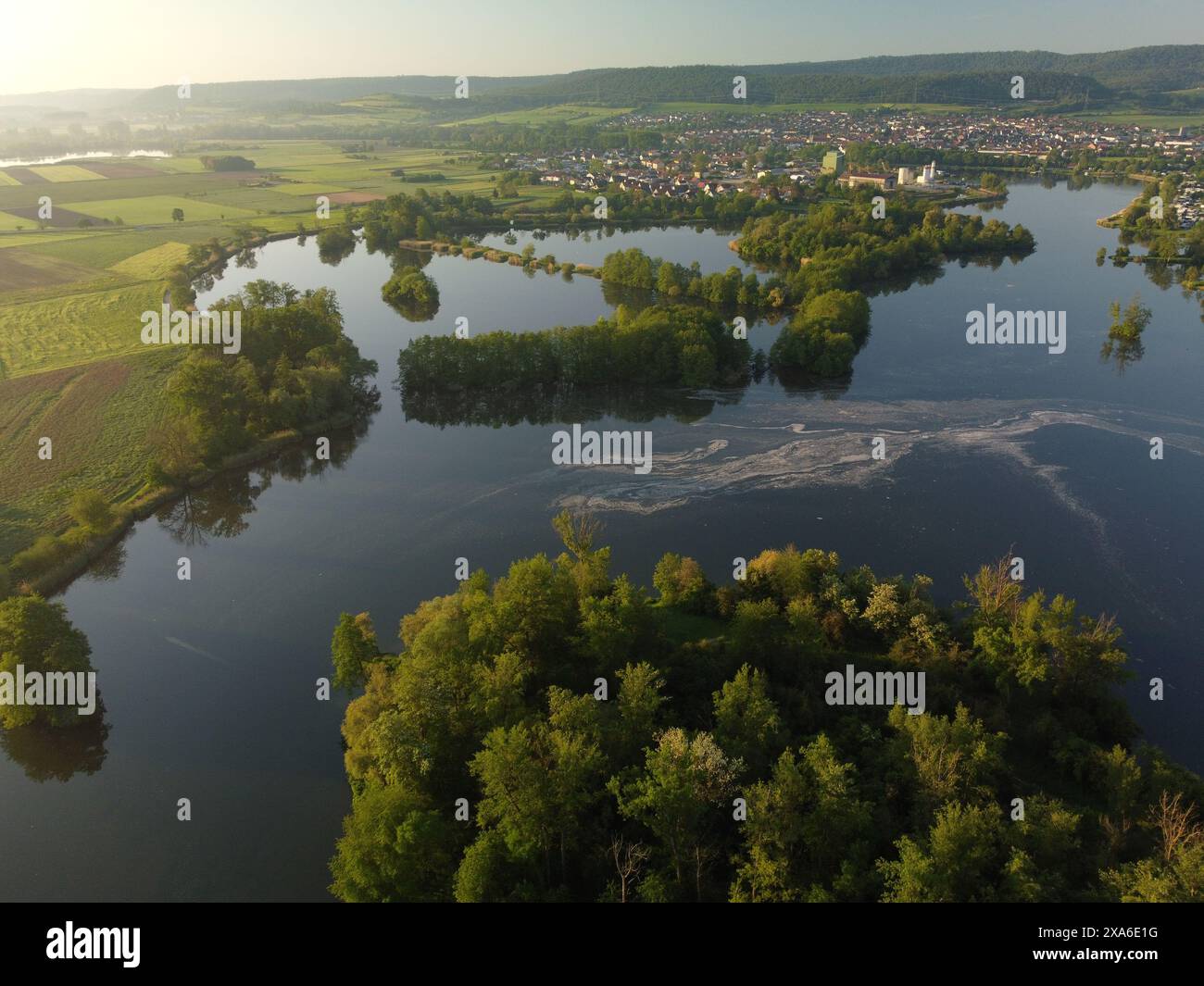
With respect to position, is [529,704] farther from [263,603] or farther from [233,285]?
[233,285]

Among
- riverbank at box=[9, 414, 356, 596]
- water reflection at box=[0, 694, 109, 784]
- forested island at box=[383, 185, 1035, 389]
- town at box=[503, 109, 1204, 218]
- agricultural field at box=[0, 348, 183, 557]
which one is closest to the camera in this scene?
water reflection at box=[0, 694, 109, 784]

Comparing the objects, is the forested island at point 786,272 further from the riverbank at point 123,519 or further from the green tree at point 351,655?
the green tree at point 351,655

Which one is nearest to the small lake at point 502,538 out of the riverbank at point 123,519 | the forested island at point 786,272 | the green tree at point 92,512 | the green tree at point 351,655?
the riverbank at point 123,519

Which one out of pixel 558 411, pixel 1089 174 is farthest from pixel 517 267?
pixel 1089 174

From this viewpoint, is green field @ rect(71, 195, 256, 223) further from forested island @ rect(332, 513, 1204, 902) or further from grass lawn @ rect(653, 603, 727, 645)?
grass lawn @ rect(653, 603, 727, 645)

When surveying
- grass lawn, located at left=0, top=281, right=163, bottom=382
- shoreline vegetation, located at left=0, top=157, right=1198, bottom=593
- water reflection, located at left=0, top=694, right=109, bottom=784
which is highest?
shoreline vegetation, located at left=0, top=157, right=1198, bottom=593

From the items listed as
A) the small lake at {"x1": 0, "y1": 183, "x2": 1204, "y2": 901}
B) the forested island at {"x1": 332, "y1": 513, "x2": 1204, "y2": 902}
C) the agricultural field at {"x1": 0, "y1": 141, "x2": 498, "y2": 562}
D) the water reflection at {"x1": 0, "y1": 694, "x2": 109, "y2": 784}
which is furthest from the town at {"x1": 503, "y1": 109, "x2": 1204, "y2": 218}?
the water reflection at {"x1": 0, "y1": 694, "x2": 109, "y2": 784}
